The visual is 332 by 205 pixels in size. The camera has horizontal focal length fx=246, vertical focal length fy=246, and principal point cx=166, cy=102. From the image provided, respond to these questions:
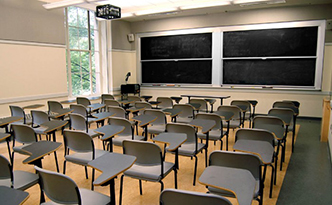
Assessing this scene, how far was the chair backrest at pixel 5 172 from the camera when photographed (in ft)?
7.02

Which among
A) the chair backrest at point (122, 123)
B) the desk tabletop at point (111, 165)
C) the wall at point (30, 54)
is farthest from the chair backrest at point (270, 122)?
the wall at point (30, 54)

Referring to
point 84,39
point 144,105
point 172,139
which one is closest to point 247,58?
point 144,105

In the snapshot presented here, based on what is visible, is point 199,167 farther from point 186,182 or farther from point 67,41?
point 67,41

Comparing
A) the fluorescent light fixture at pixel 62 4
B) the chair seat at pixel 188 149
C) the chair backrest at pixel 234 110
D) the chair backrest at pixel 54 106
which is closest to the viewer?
the chair seat at pixel 188 149

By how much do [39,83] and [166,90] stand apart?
451 cm

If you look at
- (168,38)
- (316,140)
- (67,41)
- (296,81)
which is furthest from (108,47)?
(316,140)

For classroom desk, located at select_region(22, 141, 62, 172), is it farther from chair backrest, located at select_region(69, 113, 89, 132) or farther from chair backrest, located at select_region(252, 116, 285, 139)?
chair backrest, located at select_region(252, 116, 285, 139)

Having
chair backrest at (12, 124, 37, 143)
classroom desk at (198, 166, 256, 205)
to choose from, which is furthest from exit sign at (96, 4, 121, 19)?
classroom desk at (198, 166, 256, 205)

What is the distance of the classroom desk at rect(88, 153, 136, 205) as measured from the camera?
1833mm

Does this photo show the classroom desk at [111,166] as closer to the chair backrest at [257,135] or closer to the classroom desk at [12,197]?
the classroom desk at [12,197]

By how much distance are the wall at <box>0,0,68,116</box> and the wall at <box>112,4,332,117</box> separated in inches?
98.8

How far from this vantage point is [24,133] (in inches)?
130

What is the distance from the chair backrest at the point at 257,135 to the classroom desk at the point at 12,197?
7.73 ft

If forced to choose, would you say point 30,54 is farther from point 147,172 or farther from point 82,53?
point 147,172
